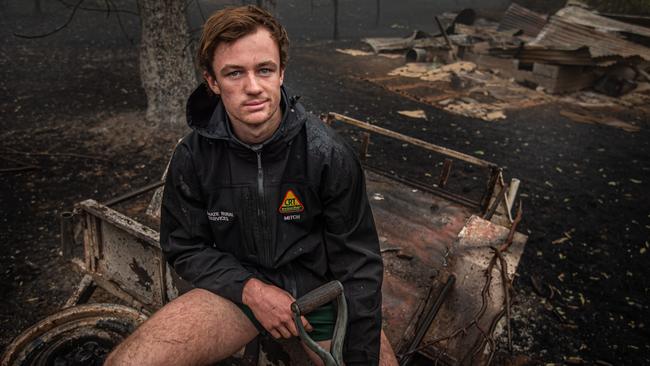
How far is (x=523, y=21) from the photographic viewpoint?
17.8m

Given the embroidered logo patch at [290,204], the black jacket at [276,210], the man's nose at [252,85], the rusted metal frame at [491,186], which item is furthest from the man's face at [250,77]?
the rusted metal frame at [491,186]

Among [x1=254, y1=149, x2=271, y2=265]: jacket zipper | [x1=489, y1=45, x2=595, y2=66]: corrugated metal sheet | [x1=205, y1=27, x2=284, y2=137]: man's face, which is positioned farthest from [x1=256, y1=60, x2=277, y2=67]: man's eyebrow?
[x1=489, y1=45, x2=595, y2=66]: corrugated metal sheet

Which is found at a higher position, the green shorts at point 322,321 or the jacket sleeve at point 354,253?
the jacket sleeve at point 354,253

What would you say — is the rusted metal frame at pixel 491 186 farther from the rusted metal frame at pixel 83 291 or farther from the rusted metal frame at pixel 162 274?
the rusted metal frame at pixel 83 291

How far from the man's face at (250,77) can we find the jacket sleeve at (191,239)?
394 mm

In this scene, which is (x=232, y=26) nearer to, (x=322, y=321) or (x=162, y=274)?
(x=322, y=321)

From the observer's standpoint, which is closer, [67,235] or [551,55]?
[67,235]

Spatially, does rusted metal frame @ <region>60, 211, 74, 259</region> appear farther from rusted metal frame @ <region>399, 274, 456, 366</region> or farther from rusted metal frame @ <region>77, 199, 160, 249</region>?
rusted metal frame @ <region>399, 274, 456, 366</region>

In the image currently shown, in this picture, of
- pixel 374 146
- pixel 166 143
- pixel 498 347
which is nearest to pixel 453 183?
pixel 374 146

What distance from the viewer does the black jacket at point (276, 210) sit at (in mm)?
2223

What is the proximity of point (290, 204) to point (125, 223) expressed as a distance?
1.30 meters

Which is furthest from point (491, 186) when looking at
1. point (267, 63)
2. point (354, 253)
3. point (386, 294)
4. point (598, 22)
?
point (598, 22)

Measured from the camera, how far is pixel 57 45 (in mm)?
13023

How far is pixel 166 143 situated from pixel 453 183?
16.5ft
